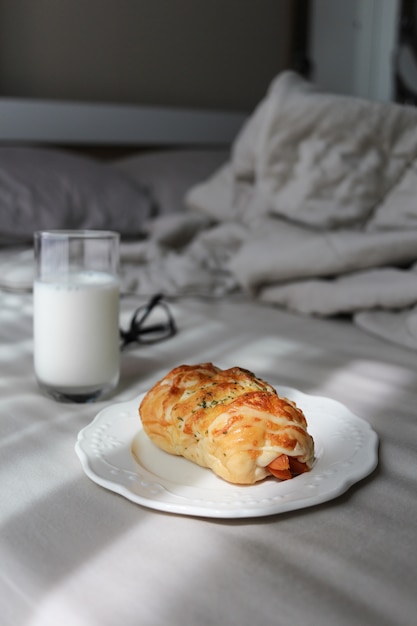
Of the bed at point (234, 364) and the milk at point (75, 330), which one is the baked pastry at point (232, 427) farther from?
the milk at point (75, 330)

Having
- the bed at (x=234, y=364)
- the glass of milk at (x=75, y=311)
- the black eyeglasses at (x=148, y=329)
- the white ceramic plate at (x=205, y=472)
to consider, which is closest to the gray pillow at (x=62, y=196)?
the bed at (x=234, y=364)

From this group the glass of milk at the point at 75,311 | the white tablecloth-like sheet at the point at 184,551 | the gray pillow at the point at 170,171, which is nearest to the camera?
the white tablecloth-like sheet at the point at 184,551

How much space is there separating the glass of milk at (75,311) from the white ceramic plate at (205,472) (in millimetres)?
78

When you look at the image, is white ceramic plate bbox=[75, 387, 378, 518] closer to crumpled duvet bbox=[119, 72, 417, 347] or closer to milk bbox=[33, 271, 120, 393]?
milk bbox=[33, 271, 120, 393]

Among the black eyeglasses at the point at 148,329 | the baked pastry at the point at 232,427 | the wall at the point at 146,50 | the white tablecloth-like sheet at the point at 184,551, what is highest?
the wall at the point at 146,50

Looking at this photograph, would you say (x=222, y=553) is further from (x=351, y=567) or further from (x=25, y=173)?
(x=25, y=173)

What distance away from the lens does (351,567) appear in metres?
0.41

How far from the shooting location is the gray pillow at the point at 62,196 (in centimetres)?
146

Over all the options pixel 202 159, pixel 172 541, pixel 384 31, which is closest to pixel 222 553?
pixel 172 541

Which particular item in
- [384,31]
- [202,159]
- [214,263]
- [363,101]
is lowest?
[214,263]

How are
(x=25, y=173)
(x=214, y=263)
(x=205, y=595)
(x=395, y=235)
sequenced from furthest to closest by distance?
(x=25, y=173), (x=214, y=263), (x=395, y=235), (x=205, y=595)

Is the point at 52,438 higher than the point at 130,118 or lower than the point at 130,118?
A: lower

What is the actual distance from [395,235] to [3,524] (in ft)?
2.53

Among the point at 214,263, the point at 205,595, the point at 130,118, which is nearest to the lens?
the point at 205,595
